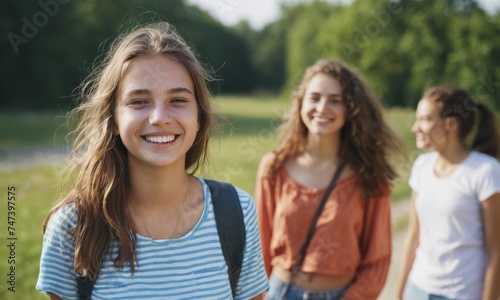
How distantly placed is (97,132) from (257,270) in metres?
0.88

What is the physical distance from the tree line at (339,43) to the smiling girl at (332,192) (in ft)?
2.59

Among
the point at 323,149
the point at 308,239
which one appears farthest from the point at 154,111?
the point at 323,149

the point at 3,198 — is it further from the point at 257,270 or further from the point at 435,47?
the point at 435,47

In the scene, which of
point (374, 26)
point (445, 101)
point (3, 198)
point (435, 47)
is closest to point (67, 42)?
point (374, 26)

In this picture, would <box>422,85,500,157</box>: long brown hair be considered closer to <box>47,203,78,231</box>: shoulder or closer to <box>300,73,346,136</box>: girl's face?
<box>300,73,346,136</box>: girl's face

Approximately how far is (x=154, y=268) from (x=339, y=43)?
2521cm

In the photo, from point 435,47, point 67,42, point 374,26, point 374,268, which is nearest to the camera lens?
point 374,268

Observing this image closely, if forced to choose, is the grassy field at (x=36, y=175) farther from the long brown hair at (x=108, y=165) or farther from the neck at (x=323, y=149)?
the neck at (x=323, y=149)

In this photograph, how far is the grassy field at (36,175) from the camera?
5.86 m

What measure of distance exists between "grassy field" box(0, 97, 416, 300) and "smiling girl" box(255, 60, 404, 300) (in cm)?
51

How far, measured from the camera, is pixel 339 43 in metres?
26.0

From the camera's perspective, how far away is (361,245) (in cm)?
331

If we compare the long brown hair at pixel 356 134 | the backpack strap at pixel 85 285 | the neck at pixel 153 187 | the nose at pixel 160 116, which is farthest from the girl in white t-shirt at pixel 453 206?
the backpack strap at pixel 85 285

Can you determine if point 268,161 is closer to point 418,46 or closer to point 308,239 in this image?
point 308,239
